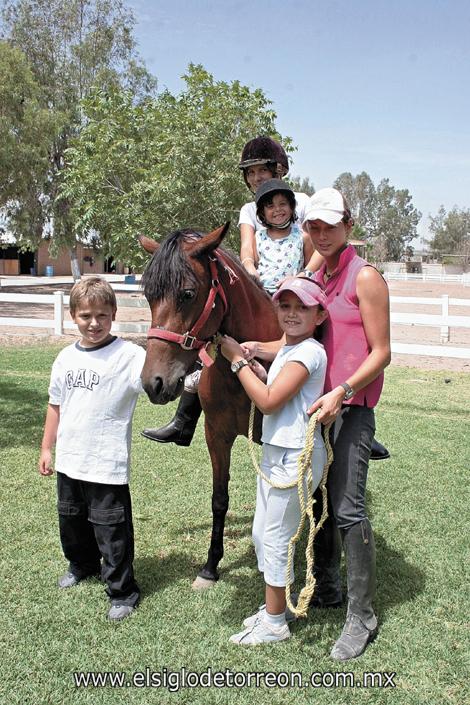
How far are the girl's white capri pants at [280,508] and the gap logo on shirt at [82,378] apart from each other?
1.03 meters

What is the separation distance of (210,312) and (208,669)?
1700 mm

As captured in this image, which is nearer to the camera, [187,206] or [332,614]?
[332,614]

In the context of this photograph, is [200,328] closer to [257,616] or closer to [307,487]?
[307,487]

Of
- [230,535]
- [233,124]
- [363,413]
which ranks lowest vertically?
[230,535]

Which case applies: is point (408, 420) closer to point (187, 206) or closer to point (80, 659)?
point (80, 659)

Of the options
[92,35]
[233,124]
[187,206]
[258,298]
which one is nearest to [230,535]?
[258,298]

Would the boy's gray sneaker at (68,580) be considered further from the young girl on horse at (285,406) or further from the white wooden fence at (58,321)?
the white wooden fence at (58,321)

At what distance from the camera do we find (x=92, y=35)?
28.7 m

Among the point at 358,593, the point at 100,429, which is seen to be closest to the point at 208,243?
the point at 100,429

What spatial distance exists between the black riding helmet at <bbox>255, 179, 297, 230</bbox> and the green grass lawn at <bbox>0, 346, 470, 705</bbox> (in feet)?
7.43

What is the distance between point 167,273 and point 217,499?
1.74m

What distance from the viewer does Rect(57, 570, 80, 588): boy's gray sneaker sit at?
3.57 meters

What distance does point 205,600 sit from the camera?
346 cm

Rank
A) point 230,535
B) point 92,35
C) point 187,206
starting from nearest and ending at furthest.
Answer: point 230,535
point 187,206
point 92,35
